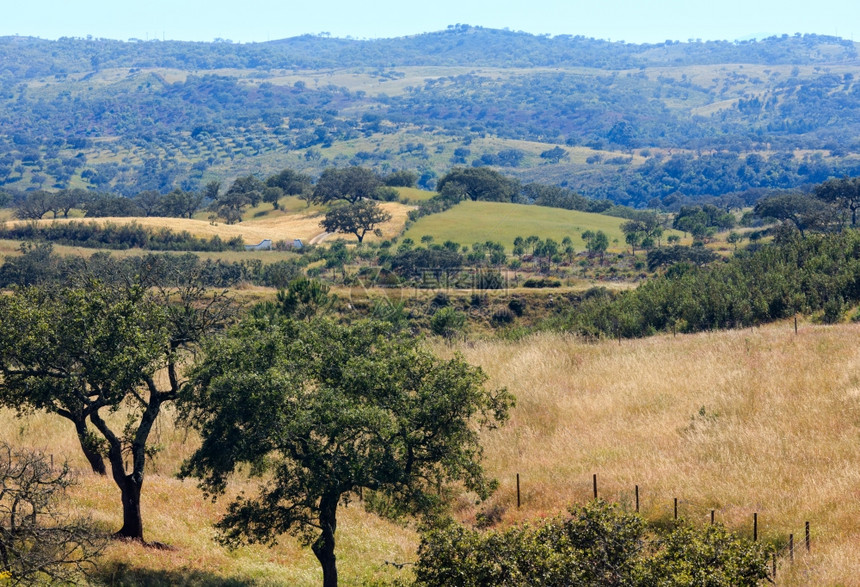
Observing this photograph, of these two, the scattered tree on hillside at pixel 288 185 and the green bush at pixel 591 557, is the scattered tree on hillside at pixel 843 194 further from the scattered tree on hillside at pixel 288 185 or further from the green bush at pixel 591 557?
the green bush at pixel 591 557

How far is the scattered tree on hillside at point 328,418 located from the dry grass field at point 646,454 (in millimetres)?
2977

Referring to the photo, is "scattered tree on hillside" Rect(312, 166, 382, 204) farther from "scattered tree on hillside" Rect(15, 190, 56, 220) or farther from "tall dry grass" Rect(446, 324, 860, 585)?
"tall dry grass" Rect(446, 324, 860, 585)

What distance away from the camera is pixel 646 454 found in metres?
26.3

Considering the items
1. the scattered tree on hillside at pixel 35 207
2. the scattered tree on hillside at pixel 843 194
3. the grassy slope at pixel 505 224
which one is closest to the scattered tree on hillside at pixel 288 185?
the grassy slope at pixel 505 224

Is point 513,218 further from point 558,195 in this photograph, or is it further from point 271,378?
point 271,378

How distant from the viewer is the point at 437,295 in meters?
70.0

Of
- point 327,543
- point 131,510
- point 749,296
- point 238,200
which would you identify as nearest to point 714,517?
point 327,543

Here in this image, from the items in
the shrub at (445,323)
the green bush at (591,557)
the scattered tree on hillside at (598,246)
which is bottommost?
the scattered tree on hillside at (598,246)

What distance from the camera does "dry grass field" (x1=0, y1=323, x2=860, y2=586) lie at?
2088 cm

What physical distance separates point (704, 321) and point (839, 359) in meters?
14.1

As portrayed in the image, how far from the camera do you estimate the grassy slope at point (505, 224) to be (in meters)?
120

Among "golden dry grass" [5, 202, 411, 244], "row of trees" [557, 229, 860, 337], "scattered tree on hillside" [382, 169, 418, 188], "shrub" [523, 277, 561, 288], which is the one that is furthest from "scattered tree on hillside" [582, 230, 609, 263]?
"scattered tree on hillside" [382, 169, 418, 188]

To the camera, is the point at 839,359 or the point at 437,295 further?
the point at 437,295

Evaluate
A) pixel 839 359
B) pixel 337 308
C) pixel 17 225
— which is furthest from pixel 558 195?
pixel 839 359
